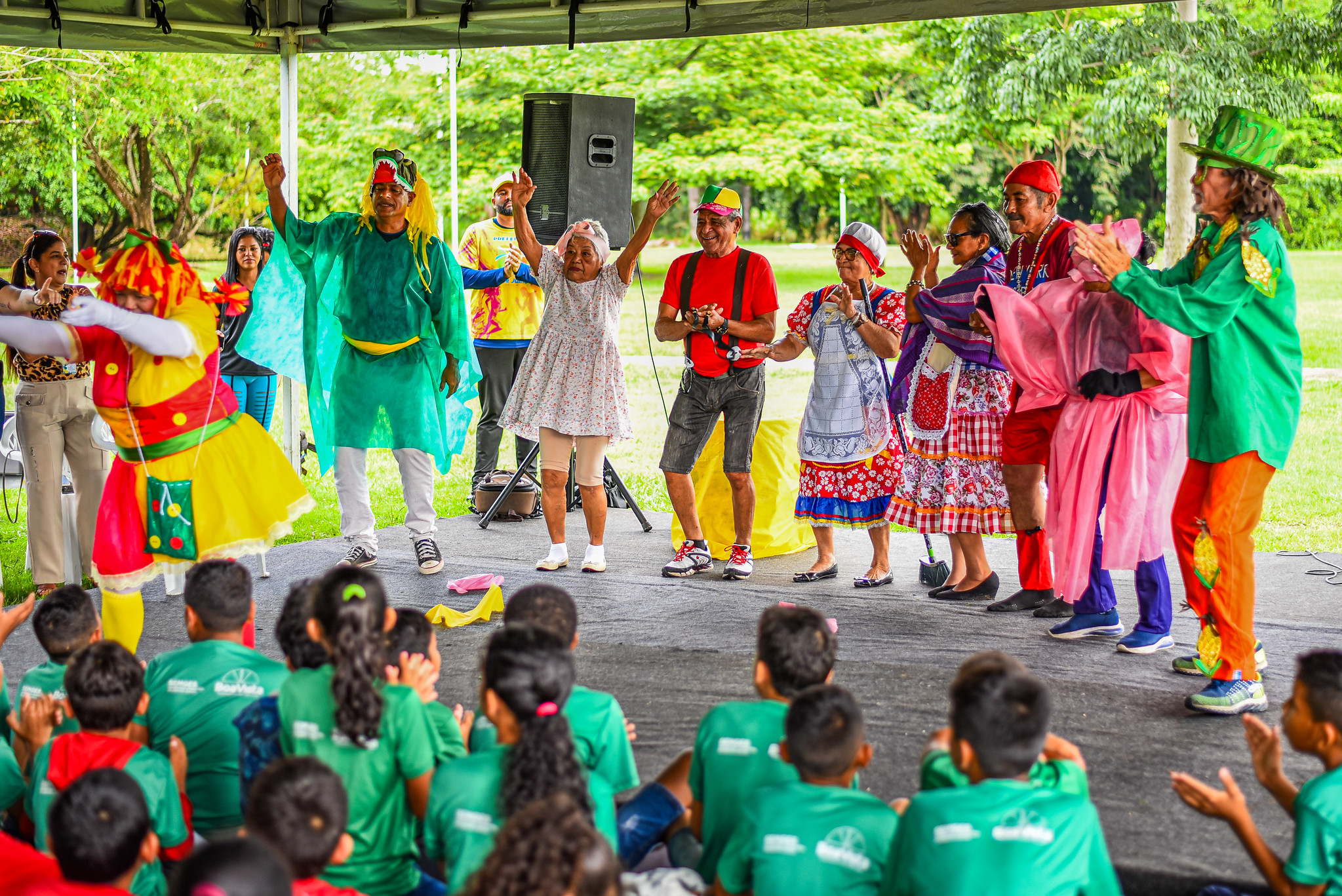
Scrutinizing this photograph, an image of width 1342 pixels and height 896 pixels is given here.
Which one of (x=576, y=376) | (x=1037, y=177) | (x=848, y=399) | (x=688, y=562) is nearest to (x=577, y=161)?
(x=576, y=376)

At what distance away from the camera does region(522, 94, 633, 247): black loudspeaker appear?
6395 mm

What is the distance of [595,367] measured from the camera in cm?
545

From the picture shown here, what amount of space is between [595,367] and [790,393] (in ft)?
31.3

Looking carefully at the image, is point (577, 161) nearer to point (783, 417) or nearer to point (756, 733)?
point (756, 733)

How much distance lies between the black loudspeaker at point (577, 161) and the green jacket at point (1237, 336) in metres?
3.40

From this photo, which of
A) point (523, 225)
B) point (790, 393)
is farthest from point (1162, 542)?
point (790, 393)

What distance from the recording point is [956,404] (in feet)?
16.3

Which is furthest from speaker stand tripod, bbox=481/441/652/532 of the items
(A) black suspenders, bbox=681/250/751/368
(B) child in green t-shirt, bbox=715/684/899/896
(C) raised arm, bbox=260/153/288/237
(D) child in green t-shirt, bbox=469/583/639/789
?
(B) child in green t-shirt, bbox=715/684/899/896

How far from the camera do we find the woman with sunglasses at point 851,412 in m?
5.19

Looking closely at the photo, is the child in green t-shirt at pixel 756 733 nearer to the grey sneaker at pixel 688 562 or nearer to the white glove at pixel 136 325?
the white glove at pixel 136 325

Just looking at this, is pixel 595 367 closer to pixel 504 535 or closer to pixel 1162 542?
pixel 504 535

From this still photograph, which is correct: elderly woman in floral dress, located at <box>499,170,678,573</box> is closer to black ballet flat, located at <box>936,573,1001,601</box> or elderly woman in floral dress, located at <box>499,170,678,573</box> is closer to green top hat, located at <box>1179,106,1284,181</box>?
black ballet flat, located at <box>936,573,1001,601</box>

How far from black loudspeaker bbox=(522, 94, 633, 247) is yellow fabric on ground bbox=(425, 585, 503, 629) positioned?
2.36 metres

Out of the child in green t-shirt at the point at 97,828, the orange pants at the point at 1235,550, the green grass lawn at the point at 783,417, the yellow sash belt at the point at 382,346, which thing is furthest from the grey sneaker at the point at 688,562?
the child in green t-shirt at the point at 97,828
